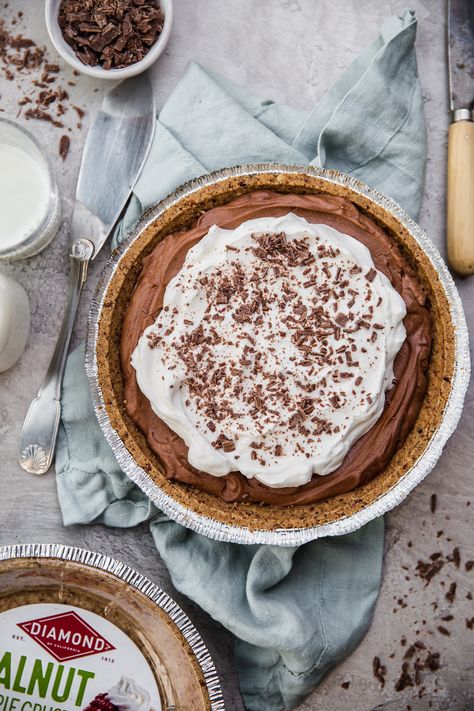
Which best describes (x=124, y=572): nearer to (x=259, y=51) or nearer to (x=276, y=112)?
(x=276, y=112)

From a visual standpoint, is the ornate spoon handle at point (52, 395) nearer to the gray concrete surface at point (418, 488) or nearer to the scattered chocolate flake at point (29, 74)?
the gray concrete surface at point (418, 488)

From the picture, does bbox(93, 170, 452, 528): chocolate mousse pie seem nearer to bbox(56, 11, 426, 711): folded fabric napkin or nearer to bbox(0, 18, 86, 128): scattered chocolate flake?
bbox(56, 11, 426, 711): folded fabric napkin

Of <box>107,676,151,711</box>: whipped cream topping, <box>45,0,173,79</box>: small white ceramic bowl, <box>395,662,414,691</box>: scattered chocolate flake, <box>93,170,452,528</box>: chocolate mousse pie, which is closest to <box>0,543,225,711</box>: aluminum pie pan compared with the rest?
<box>107,676,151,711</box>: whipped cream topping

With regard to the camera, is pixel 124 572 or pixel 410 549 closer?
pixel 124 572

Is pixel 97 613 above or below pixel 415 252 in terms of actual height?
below

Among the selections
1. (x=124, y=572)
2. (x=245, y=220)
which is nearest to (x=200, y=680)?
(x=124, y=572)

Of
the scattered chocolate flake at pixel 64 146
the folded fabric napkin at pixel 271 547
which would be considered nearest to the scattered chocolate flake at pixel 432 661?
the folded fabric napkin at pixel 271 547
